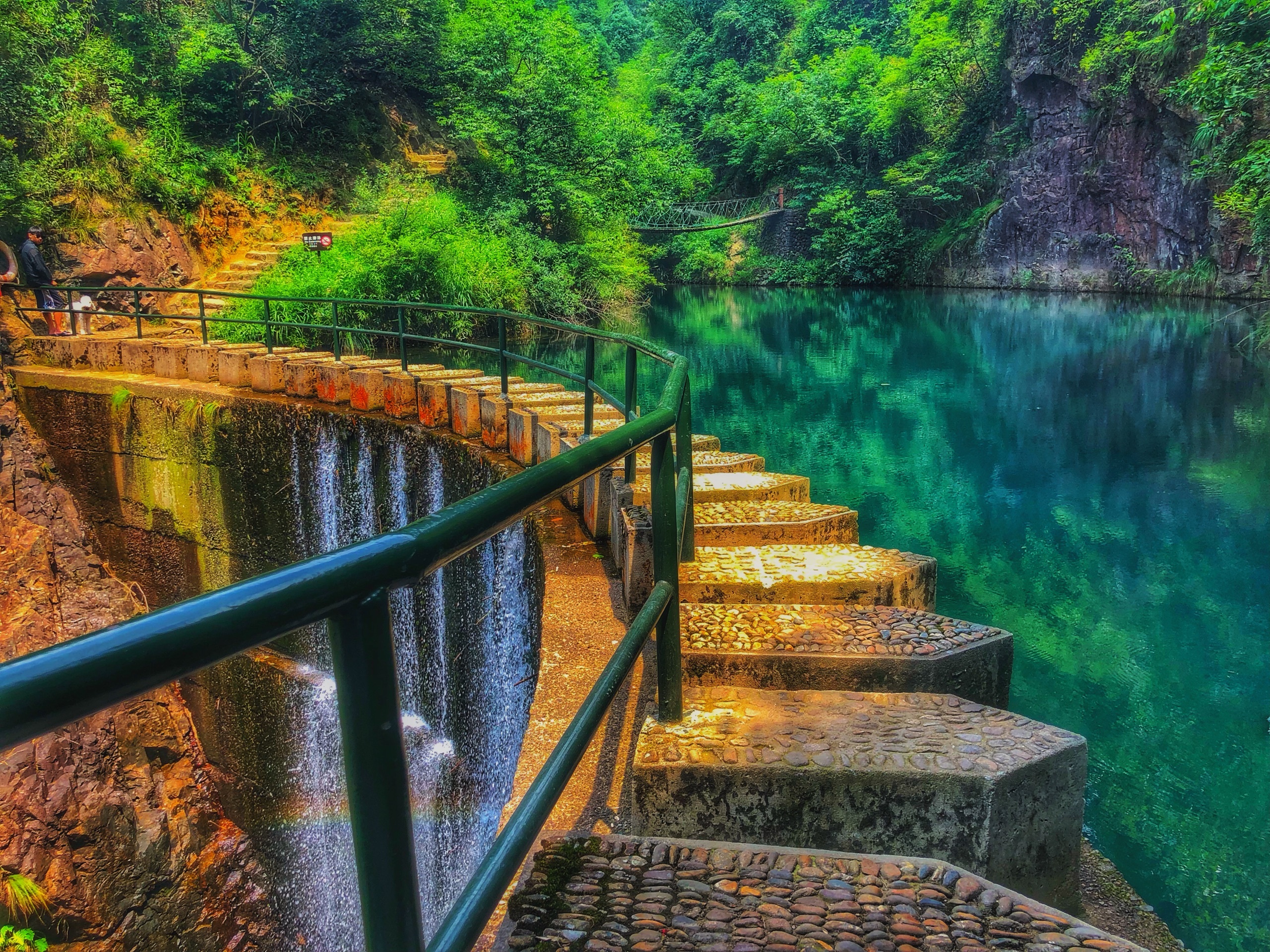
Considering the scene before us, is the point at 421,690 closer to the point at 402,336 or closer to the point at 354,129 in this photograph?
the point at 402,336

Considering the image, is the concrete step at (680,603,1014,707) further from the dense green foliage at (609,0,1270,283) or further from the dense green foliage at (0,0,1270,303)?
the dense green foliage at (609,0,1270,283)

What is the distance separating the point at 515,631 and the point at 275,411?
14.5 feet

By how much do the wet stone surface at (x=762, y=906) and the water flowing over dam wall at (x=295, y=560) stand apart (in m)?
2.40

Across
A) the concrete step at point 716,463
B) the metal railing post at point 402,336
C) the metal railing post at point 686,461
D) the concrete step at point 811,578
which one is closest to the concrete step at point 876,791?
the concrete step at point 811,578

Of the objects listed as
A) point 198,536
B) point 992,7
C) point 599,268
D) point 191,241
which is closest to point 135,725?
point 198,536

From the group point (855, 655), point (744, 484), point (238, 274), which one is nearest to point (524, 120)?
point (238, 274)

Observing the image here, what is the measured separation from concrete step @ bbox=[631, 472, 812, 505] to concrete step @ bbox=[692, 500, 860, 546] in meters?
0.26

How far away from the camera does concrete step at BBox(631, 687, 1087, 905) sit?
230cm

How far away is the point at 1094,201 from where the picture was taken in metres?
34.2

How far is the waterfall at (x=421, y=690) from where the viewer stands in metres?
5.30

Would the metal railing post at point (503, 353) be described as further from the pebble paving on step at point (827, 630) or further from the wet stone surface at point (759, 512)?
the pebble paving on step at point (827, 630)

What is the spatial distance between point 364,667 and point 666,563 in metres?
1.62

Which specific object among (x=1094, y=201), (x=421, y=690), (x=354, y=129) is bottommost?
(x=421, y=690)

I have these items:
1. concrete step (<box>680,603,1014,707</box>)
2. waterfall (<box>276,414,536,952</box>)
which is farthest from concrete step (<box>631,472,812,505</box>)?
concrete step (<box>680,603,1014,707</box>)
